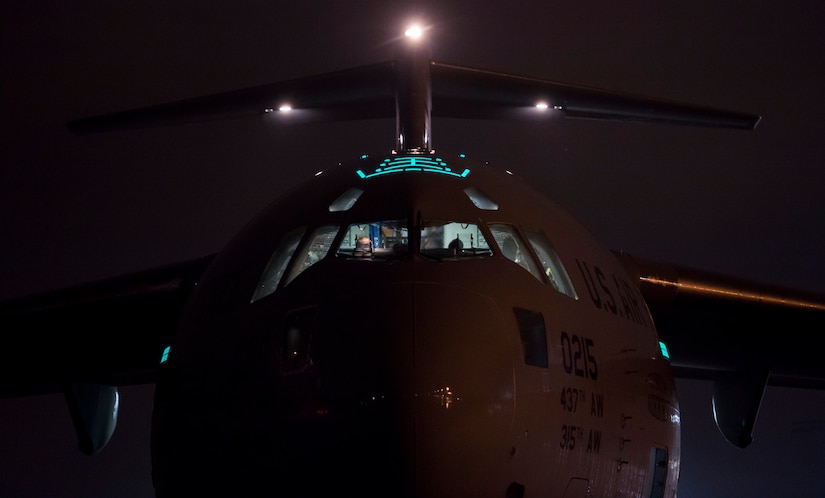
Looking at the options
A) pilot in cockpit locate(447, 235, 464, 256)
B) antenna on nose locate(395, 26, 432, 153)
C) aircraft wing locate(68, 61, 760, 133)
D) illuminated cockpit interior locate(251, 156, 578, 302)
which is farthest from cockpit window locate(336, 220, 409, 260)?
aircraft wing locate(68, 61, 760, 133)

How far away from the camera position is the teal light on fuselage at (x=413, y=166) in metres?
6.05

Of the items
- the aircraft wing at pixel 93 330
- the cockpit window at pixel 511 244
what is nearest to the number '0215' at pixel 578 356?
the cockpit window at pixel 511 244

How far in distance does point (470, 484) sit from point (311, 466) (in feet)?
2.31

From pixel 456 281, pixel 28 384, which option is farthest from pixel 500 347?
pixel 28 384

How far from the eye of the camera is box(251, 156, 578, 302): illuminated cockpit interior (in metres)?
5.10

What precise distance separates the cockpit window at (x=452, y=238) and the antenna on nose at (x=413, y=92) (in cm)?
343

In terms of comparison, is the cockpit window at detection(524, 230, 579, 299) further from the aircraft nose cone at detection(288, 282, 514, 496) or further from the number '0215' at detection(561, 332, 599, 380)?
the aircraft nose cone at detection(288, 282, 514, 496)

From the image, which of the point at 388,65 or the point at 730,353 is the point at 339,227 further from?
the point at 730,353

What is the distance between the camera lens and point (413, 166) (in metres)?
6.26

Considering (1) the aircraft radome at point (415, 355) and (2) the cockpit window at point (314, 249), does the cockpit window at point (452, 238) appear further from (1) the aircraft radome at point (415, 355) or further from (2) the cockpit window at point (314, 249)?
(2) the cockpit window at point (314, 249)

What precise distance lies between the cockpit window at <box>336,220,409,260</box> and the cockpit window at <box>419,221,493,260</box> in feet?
0.43

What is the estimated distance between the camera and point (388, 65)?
9883mm

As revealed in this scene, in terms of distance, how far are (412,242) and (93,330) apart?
234 inches

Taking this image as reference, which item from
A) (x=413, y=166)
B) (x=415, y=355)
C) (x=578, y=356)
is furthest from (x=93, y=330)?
(x=415, y=355)
